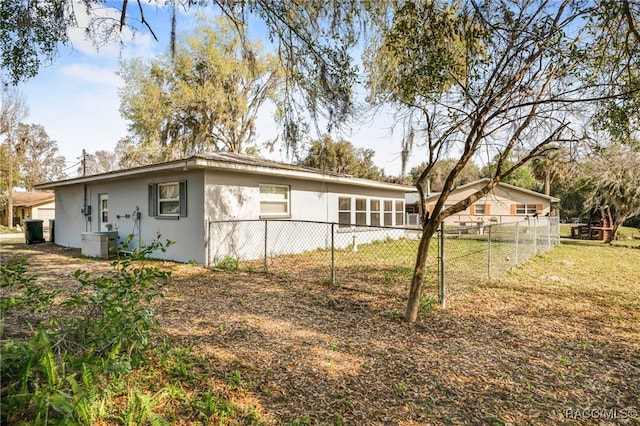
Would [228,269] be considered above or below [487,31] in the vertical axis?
below

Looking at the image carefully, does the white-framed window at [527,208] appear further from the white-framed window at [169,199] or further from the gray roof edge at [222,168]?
the white-framed window at [169,199]

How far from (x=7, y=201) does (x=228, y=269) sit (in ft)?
100

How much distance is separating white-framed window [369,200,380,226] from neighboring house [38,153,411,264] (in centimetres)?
21

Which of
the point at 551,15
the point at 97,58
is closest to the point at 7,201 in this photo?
the point at 97,58

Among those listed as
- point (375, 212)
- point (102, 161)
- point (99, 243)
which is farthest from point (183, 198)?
point (102, 161)

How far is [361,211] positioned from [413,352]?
35.7 ft

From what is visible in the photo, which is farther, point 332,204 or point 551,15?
point 332,204

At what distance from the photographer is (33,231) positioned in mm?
14711

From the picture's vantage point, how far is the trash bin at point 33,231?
574 inches

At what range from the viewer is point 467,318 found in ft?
15.9

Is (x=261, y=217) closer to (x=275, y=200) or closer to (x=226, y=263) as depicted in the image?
(x=275, y=200)

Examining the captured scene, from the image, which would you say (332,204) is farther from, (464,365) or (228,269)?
(464,365)

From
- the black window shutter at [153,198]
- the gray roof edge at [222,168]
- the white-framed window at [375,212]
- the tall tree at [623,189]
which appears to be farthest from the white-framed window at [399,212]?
the black window shutter at [153,198]

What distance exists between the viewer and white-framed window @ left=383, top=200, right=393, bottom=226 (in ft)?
52.4
